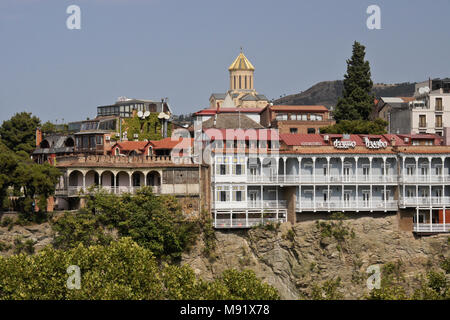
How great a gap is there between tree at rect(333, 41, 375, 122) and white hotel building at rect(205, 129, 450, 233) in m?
21.8

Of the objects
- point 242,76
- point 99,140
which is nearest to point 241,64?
point 242,76

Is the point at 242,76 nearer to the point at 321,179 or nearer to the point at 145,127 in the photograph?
the point at 145,127

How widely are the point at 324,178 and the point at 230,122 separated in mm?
15469

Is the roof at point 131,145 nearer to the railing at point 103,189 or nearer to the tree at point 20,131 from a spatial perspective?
the railing at point 103,189

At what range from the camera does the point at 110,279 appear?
219 feet

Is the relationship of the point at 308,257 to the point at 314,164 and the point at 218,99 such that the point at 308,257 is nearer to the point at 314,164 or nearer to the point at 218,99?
the point at 314,164

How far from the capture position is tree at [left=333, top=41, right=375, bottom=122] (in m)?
109

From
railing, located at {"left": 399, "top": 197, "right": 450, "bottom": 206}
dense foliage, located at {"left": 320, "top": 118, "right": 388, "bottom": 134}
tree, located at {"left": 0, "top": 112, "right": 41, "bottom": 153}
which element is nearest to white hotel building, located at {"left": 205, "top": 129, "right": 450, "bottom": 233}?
railing, located at {"left": 399, "top": 197, "right": 450, "bottom": 206}

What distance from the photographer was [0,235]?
8025 centimetres

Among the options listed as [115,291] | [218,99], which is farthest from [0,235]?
[218,99]

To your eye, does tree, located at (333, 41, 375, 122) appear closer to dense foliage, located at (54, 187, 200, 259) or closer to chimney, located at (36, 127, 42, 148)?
dense foliage, located at (54, 187, 200, 259)

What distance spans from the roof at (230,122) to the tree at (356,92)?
1696 cm
